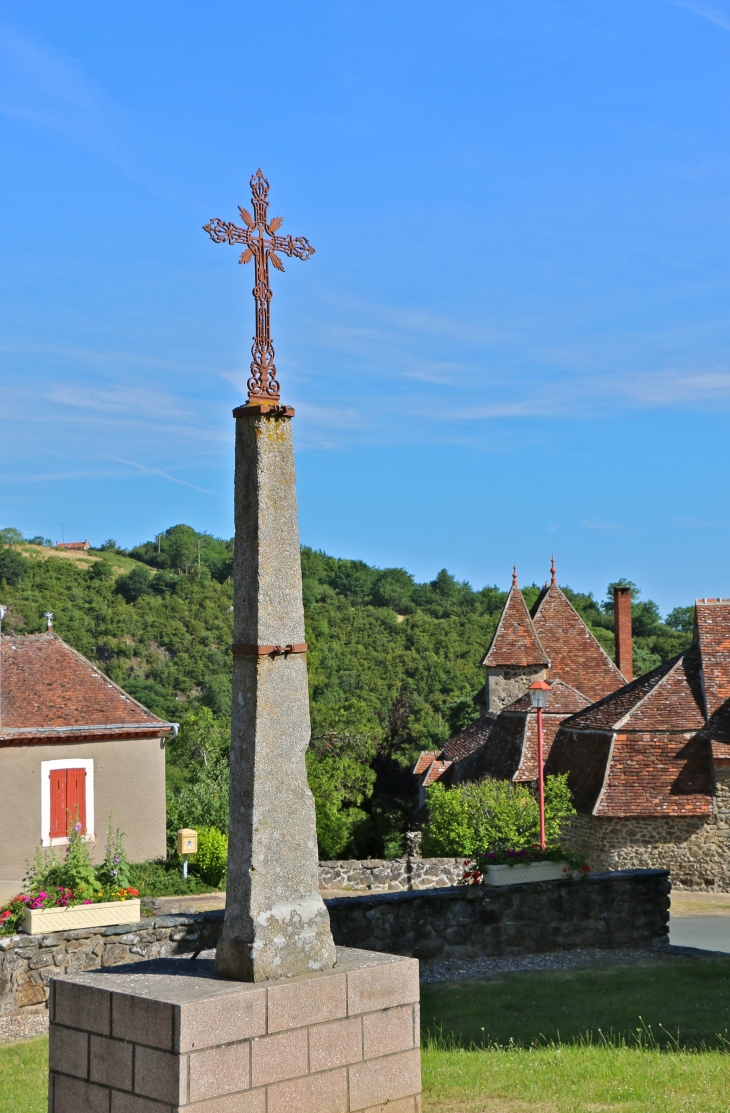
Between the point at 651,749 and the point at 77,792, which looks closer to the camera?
the point at 77,792

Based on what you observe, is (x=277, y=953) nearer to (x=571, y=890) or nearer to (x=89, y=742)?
(x=571, y=890)

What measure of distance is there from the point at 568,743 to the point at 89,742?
11407 millimetres

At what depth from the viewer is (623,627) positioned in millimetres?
34844

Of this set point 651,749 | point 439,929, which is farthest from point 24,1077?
point 651,749

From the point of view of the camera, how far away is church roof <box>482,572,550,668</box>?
110ft

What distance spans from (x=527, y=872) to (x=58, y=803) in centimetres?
1195

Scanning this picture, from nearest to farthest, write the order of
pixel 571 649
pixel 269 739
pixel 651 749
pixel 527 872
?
pixel 269 739 < pixel 527 872 < pixel 651 749 < pixel 571 649

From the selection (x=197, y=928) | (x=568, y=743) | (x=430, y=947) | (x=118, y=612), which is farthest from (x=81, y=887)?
(x=118, y=612)

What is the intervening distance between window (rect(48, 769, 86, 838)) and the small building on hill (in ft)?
0.06

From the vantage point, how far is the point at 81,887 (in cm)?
1178

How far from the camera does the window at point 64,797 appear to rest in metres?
21.5

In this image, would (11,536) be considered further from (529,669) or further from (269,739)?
(269,739)

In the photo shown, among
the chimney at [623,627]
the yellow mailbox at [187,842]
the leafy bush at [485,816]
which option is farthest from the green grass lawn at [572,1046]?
the chimney at [623,627]

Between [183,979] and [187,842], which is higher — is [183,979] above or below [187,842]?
above
